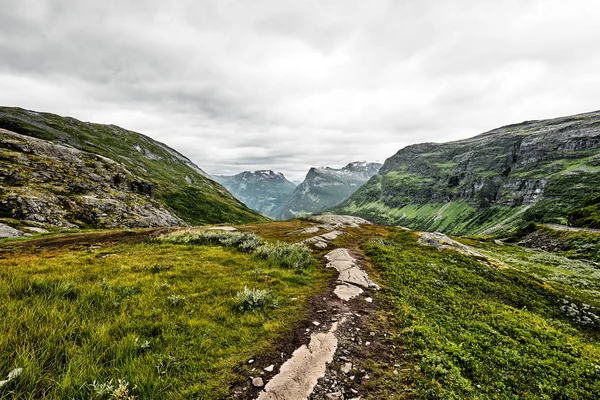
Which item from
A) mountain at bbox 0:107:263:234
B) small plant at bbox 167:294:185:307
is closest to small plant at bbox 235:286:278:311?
small plant at bbox 167:294:185:307

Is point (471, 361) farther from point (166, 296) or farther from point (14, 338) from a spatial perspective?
point (14, 338)

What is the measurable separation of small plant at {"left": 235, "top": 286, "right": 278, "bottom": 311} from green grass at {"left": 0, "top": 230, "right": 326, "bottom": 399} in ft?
0.33

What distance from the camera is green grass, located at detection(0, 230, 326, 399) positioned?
6.02 metres

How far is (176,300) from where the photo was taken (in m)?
11.1

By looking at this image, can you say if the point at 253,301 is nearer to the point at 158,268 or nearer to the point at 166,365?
the point at 166,365

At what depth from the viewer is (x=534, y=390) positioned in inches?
353

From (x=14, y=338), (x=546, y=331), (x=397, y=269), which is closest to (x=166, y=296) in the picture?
(x=14, y=338)

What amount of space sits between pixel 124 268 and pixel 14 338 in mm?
9649

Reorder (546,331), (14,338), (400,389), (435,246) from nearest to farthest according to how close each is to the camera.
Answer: (14,338)
(400,389)
(546,331)
(435,246)

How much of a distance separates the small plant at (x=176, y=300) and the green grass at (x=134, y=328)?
0.04 metres

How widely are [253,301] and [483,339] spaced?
438 inches

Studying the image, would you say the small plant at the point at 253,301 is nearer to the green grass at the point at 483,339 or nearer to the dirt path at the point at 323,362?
the dirt path at the point at 323,362

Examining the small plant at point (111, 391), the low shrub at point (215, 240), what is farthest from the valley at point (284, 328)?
Result: the low shrub at point (215, 240)

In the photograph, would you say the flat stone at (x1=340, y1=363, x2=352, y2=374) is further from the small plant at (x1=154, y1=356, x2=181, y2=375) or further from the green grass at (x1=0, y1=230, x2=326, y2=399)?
the small plant at (x1=154, y1=356, x2=181, y2=375)
